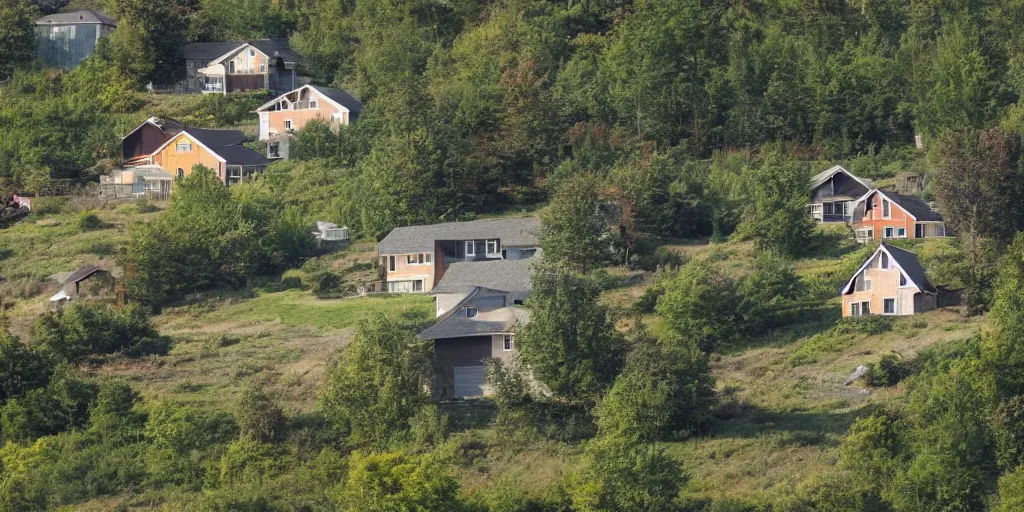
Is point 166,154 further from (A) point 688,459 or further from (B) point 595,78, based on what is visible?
(A) point 688,459

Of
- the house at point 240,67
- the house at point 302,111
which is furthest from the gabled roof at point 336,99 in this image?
the house at point 240,67

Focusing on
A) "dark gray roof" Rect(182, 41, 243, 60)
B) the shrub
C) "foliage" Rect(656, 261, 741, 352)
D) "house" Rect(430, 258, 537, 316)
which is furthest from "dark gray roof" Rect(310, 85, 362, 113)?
the shrub

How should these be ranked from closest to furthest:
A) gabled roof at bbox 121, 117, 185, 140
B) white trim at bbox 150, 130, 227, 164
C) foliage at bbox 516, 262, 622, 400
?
foliage at bbox 516, 262, 622, 400
white trim at bbox 150, 130, 227, 164
gabled roof at bbox 121, 117, 185, 140

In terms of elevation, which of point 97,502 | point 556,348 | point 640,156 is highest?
point 640,156

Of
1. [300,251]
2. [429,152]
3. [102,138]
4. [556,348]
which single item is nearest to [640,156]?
[429,152]

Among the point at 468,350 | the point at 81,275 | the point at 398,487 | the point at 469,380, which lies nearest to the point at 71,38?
the point at 81,275

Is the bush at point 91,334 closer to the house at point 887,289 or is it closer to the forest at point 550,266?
the forest at point 550,266

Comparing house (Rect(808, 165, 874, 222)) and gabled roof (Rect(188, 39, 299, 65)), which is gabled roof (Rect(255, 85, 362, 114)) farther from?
house (Rect(808, 165, 874, 222))
